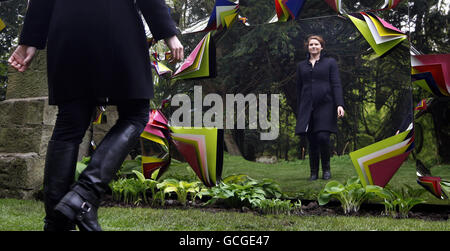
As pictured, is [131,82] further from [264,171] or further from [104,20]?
[264,171]

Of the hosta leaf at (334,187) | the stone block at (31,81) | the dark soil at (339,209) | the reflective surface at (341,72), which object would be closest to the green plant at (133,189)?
the dark soil at (339,209)

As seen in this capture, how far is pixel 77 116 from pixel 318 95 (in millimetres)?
2267

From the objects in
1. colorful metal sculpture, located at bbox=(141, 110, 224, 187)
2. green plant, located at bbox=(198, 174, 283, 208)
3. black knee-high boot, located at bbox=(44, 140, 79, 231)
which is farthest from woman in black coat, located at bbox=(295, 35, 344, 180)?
black knee-high boot, located at bbox=(44, 140, 79, 231)

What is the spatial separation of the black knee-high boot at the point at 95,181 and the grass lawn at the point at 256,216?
838 millimetres

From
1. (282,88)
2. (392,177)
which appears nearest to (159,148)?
(282,88)

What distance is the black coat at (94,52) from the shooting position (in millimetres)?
1739

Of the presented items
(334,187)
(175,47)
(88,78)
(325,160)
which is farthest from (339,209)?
(88,78)

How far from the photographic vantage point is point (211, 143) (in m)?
3.77

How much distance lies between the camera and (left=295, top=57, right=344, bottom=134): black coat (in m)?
3.41

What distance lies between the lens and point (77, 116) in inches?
69.9

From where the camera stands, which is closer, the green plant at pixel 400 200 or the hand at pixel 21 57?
the hand at pixel 21 57

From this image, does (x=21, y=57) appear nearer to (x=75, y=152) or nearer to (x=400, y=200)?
(x=75, y=152)

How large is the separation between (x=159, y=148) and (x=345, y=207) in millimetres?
1888

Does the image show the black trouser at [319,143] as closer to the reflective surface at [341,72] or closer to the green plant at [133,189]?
the reflective surface at [341,72]
